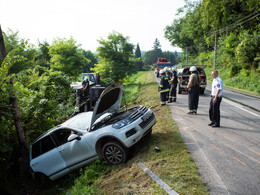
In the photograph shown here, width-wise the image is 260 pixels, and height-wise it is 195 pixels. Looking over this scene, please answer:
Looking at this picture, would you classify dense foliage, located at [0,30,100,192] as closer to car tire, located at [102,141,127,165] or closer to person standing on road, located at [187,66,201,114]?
car tire, located at [102,141,127,165]

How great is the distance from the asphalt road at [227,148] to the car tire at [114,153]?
169 centimetres

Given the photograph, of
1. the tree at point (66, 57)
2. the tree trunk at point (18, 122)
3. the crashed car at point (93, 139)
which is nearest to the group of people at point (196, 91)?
the crashed car at point (93, 139)

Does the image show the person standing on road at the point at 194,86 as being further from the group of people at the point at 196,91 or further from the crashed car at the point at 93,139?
the crashed car at the point at 93,139

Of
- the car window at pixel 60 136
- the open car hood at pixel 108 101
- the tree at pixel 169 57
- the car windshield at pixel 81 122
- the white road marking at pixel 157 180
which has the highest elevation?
the tree at pixel 169 57

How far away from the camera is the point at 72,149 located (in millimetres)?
5105

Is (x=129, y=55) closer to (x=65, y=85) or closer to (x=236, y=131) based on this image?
(x=65, y=85)

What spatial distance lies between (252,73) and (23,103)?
19.2 metres

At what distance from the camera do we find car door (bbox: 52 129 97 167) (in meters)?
4.96

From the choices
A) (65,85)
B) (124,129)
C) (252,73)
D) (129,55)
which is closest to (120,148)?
(124,129)

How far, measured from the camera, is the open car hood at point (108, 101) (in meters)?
4.84

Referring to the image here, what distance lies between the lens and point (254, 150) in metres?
4.59

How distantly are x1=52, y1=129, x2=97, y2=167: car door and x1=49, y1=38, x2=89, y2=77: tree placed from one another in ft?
76.8

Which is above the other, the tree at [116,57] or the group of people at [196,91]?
the tree at [116,57]

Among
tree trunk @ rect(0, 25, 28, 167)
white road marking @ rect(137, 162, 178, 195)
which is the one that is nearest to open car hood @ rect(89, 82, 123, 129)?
white road marking @ rect(137, 162, 178, 195)
